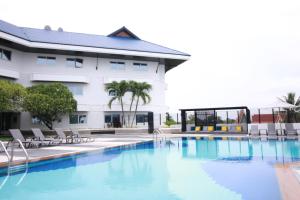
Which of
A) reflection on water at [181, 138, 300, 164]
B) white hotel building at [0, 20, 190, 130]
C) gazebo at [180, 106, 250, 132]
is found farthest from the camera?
white hotel building at [0, 20, 190, 130]

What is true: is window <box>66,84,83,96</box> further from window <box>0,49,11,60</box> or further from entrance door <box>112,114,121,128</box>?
window <box>0,49,11,60</box>

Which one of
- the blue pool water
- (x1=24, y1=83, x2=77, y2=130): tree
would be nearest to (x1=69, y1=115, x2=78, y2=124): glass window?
(x1=24, y1=83, x2=77, y2=130): tree

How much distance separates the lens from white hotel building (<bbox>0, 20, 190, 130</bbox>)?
2812 cm

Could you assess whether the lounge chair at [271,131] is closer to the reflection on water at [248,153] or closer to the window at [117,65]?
the reflection on water at [248,153]

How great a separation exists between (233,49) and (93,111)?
16.2 m

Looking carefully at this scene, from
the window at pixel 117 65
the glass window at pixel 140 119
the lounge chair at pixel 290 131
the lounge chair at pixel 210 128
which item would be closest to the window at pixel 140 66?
the window at pixel 117 65

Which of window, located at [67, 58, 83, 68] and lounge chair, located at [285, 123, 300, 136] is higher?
window, located at [67, 58, 83, 68]

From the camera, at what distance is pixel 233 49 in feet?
79.9

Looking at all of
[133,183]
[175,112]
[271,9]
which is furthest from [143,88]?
[133,183]

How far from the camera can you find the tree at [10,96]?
20798 mm

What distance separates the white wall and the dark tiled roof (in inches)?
67.9

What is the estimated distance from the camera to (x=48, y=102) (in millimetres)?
24516

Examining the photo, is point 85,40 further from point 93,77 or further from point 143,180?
point 143,180

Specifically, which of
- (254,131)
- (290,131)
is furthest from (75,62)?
(290,131)
